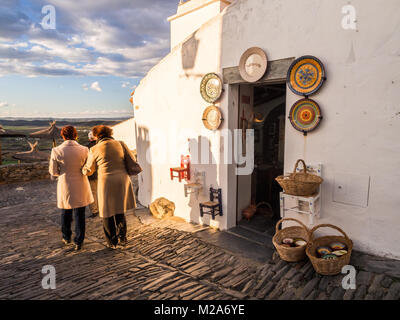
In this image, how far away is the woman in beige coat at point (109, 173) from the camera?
442cm

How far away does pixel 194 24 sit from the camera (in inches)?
498

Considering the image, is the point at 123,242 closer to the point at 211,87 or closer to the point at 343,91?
the point at 211,87

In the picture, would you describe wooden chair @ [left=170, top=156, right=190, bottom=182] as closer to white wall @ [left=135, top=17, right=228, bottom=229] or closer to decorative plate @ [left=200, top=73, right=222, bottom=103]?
white wall @ [left=135, top=17, right=228, bottom=229]

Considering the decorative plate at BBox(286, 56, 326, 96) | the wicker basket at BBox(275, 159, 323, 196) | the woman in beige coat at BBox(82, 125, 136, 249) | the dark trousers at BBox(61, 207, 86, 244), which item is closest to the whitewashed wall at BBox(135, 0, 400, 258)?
the decorative plate at BBox(286, 56, 326, 96)

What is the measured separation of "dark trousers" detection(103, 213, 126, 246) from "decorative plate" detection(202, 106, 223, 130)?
2.38 m

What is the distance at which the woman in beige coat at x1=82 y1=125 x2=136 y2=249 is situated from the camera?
4418mm

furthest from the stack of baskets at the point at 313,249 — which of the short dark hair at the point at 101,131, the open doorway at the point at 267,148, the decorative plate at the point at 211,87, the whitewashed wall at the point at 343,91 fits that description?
the short dark hair at the point at 101,131

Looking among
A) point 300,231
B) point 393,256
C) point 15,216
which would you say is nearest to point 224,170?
point 300,231

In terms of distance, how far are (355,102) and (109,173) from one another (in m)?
3.83

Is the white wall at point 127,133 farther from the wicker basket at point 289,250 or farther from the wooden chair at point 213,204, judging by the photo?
the wicker basket at point 289,250

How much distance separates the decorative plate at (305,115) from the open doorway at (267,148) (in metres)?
1.93

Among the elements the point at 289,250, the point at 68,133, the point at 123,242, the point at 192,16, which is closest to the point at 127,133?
the point at 192,16

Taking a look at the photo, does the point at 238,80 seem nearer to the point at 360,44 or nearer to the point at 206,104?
the point at 206,104

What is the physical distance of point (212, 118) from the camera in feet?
18.1
